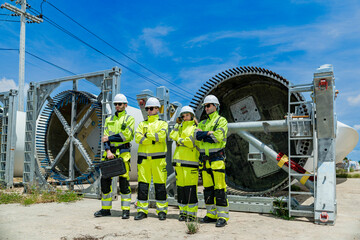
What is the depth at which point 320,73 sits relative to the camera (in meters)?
5.35

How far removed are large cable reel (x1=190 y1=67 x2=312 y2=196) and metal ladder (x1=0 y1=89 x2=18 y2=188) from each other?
623 centimetres

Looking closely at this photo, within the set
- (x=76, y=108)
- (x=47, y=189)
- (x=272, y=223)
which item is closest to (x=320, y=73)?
(x=272, y=223)

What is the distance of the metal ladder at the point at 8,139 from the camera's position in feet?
32.8

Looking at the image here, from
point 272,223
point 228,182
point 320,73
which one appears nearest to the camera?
point 272,223

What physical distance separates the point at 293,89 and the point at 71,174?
6.00 meters

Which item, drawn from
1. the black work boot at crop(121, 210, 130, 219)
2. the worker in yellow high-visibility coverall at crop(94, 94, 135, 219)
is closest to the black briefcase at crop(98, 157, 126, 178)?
the worker in yellow high-visibility coverall at crop(94, 94, 135, 219)

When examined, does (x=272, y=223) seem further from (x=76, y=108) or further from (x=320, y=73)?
(x=76, y=108)

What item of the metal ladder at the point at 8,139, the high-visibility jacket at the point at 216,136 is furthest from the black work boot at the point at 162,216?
the metal ladder at the point at 8,139

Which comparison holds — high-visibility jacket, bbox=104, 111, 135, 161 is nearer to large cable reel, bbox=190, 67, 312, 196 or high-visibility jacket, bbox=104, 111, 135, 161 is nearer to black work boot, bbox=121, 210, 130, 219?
black work boot, bbox=121, 210, 130, 219

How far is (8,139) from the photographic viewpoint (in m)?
10.1

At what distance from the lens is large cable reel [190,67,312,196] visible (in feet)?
24.3

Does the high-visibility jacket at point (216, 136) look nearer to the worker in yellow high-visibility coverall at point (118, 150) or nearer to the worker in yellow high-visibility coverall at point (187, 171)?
the worker in yellow high-visibility coverall at point (187, 171)

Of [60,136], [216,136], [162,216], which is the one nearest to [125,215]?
[162,216]

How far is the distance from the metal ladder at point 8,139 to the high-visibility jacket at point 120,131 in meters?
5.89
